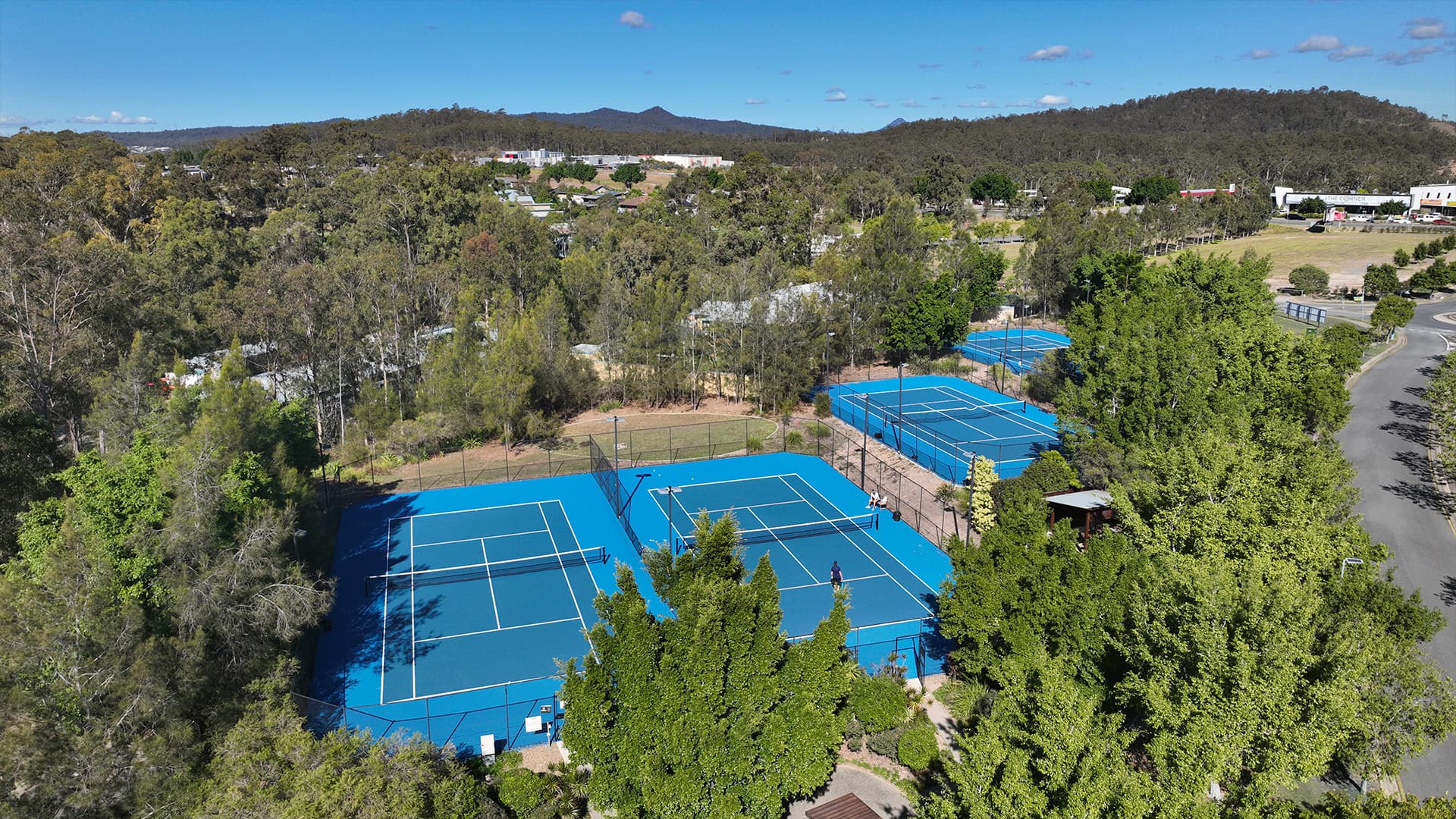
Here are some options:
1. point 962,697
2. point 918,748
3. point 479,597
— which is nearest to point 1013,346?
point 962,697

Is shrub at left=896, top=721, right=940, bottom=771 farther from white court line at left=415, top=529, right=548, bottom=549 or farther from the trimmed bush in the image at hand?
white court line at left=415, top=529, right=548, bottom=549

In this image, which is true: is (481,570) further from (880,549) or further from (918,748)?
(918,748)

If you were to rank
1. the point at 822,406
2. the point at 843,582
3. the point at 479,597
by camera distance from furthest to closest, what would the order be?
the point at 822,406
the point at 843,582
the point at 479,597

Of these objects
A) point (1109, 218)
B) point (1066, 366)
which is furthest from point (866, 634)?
point (1109, 218)

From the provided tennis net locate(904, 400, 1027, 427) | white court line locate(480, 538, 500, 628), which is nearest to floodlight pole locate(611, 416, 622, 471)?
white court line locate(480, 538, 500, 628)

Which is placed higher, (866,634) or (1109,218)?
(1109,218)

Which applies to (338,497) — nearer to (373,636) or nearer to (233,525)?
(373,636)

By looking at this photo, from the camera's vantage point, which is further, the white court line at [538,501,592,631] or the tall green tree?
the white court line at [538,501,592,631]
